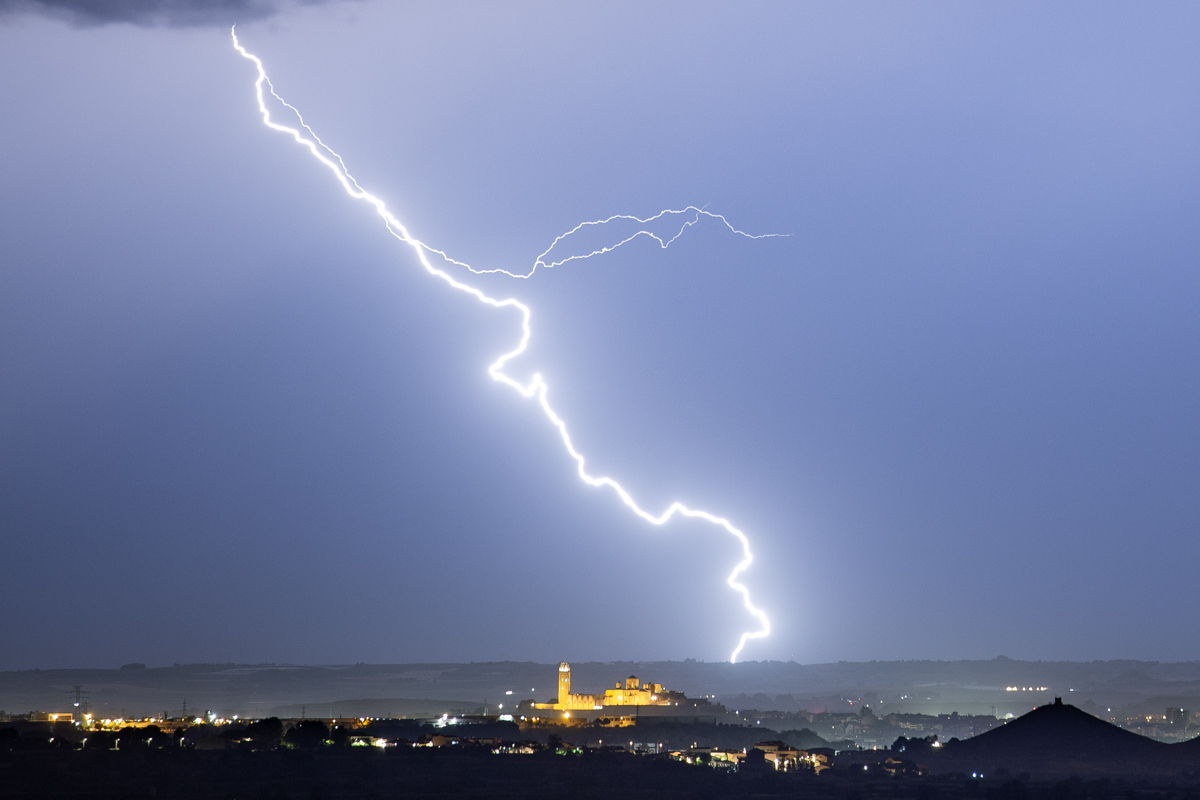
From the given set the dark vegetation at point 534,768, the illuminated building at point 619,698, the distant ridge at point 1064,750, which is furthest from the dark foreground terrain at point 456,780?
the illuminated building at point 619,698

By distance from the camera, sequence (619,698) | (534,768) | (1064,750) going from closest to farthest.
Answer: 1. (534,768)
2. (1064,750)
3. (619,698)

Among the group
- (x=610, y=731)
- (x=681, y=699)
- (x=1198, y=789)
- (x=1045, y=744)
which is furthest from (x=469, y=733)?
(x=1198, y=789)

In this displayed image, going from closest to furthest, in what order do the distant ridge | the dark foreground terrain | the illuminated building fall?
the dark foreground terrain
the distant ridge
the illuminated building

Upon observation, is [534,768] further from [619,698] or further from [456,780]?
[619,698]

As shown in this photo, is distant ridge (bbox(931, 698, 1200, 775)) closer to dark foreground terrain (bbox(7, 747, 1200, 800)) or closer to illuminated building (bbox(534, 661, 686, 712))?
dark foreground terrain (bbox(7, 747, 1200, 800))

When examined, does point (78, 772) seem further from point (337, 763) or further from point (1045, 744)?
point (1045, 744)

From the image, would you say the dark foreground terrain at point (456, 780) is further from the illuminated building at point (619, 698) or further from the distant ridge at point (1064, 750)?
the illuminated building at point (619, 698)

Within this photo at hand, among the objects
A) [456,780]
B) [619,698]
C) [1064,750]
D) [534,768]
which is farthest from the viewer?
[619,698]

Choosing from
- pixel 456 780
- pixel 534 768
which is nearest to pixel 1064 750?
pixel 534 768

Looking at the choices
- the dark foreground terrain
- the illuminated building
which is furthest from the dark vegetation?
the illuminated building
